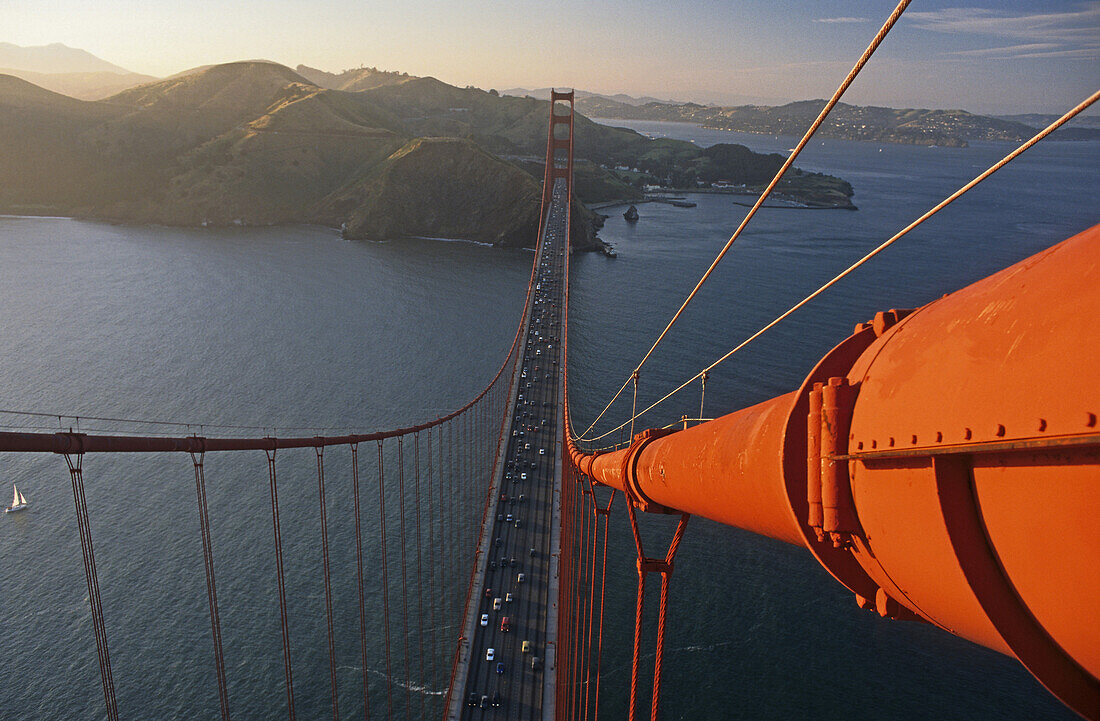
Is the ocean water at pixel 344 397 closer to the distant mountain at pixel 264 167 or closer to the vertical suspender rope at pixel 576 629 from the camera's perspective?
the vertical suspender rope at pixel 576 629

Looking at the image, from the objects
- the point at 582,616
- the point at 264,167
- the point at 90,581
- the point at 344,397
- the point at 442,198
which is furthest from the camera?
the point at 264,167

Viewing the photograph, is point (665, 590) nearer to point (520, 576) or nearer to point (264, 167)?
point (520, 576)

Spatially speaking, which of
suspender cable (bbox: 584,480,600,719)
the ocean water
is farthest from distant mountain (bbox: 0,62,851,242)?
suspender cable (bbox: 584,480,600,719)

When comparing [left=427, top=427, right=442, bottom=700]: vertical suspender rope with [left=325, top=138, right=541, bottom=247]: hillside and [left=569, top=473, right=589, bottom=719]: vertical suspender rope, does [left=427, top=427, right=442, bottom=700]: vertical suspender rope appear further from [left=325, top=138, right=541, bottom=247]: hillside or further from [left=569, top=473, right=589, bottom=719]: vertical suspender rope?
[left=325, top=138, right=541, bottom=247]: hillside

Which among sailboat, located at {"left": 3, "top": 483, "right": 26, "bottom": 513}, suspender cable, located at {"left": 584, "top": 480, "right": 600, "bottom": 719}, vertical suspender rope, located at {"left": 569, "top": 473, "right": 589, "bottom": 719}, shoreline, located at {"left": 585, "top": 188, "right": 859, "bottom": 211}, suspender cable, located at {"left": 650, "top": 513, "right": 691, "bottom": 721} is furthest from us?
shoreline, located at {"left": 585, "top": 188, "right": 859, "bottom": 211}

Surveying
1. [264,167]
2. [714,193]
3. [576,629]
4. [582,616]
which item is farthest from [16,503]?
[714,193]

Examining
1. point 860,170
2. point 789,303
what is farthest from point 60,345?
point 860,170
